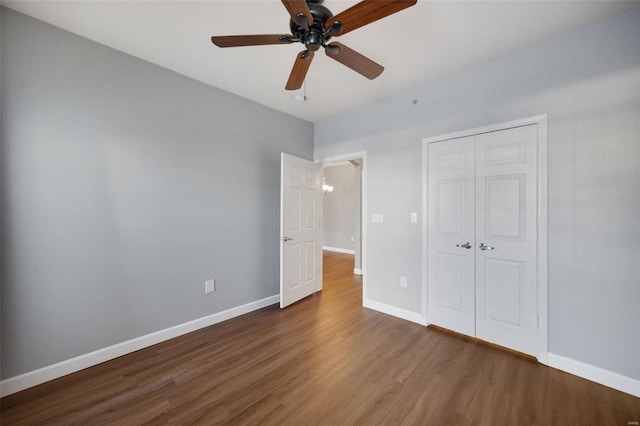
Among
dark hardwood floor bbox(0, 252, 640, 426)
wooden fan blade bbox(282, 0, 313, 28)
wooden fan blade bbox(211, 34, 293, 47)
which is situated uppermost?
wooden fan blade bbox(211, 34, 293, 47)

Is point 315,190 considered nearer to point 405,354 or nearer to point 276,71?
point 276,71

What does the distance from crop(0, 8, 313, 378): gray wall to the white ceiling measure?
27cm

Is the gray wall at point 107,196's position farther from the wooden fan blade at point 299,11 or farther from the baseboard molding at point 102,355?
the wooden fan blade at point 299,11

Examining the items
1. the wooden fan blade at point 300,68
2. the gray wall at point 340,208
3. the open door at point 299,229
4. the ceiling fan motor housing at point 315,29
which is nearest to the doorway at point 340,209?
the gray wall at point 340,208

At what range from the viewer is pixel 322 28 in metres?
1.64

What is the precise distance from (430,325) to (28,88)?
168 inches

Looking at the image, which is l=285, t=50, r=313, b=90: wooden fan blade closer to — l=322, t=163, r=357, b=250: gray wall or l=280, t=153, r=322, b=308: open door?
l=280, t=153, r=322, b=308: open door

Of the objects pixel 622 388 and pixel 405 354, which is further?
pixel 405 354

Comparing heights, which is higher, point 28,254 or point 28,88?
point 28,88

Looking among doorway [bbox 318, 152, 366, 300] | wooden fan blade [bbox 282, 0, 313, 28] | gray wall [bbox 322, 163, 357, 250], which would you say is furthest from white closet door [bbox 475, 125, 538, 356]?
gray wall [bbox 322, 163, 357, 250]

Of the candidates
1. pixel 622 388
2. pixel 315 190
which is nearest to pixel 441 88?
pixel 315 190

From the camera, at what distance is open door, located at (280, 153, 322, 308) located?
134 inches

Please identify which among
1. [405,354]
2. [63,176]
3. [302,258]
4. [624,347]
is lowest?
[405,354]

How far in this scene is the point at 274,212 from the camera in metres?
3.68
